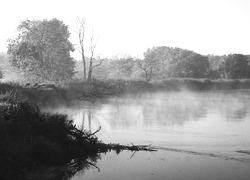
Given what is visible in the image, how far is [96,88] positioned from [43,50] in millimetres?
26244

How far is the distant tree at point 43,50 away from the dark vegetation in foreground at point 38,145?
36120 millimetres

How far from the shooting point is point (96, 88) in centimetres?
2947

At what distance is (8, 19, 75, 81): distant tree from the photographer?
5184 centimetres

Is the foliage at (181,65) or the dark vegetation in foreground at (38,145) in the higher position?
the foliage at (181,65)

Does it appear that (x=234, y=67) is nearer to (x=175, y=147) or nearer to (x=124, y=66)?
(x=124, y=66)

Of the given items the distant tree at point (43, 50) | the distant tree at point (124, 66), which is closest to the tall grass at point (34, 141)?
the distant tree at point (43, 50)

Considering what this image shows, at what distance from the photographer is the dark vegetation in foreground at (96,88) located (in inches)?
1191

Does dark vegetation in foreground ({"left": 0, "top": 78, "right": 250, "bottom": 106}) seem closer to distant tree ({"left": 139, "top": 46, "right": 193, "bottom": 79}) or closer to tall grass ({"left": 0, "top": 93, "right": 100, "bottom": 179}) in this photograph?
tall grass ({"left": 0, "top": 93, "right": 100, "bottom": 179})

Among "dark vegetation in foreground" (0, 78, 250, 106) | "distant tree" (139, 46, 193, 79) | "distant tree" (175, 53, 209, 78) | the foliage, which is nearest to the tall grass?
"dark vegetation in foreground" (0, 78, 250, 106)

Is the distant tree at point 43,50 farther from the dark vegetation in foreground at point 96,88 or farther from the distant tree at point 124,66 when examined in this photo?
the distant tree at point 124,66

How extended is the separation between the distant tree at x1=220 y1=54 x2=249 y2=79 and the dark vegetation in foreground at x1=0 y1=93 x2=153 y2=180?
88.6 metres

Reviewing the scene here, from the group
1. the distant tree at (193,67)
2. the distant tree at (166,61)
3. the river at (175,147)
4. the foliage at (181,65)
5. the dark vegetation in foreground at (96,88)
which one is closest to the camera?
the river at (175,147)

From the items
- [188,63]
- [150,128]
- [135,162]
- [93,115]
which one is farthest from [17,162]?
[188,63]

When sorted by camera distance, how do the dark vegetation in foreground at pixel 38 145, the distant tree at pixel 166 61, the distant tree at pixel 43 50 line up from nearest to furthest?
the dark vegetation in foreground at pixel 38 145
the distant tree at pixel 43 50
the distant tree at pixel 166 61
